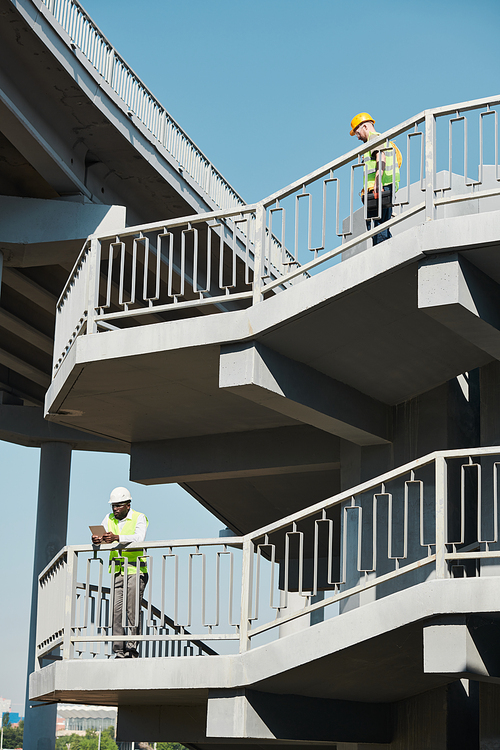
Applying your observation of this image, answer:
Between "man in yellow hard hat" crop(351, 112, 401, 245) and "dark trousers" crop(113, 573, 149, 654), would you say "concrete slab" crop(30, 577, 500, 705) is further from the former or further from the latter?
"man in yellow hard hat" crop(351, 112, 401, 245)

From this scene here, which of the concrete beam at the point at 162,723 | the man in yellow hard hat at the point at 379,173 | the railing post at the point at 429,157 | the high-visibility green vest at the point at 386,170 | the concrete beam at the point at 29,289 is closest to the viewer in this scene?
the railing post at the point at 429,157

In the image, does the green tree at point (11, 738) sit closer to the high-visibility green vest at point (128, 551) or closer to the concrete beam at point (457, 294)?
the high-visibility green vest at point (128, 551)

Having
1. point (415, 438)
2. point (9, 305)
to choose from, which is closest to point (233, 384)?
point (415, 438)

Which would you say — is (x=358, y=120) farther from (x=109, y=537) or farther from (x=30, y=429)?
(x=30, y=429)

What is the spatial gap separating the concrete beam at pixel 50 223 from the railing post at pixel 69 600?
318 inches

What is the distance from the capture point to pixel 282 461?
1439 cm

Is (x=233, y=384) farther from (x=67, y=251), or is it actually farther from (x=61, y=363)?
(x=67, y=251)

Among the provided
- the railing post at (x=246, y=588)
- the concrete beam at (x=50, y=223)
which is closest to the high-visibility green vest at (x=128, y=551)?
the railing post at (x=246, y=588)

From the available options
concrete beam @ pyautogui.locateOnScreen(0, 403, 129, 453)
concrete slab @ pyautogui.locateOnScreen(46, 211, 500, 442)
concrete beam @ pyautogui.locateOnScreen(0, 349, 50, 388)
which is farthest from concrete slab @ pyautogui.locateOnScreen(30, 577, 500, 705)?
concrete beam @ pyautogui.locateOnScreen(0, 403, 129, 453)

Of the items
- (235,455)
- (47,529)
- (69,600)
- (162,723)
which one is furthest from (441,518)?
(47,529)

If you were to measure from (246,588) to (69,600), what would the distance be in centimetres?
212

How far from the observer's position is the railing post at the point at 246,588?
1018 centimetres

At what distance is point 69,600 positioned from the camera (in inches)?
435

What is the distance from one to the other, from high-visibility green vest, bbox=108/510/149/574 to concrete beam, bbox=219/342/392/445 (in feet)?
6.58
